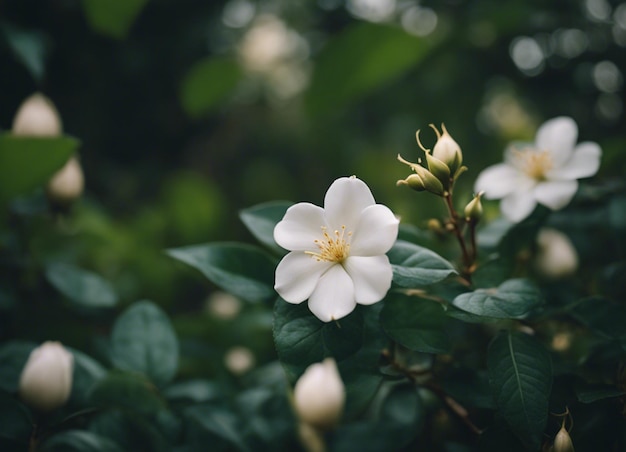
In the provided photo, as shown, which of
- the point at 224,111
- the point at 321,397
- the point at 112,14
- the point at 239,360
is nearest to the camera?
the point at 321,397

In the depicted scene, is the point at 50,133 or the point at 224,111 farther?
the point at 224,111

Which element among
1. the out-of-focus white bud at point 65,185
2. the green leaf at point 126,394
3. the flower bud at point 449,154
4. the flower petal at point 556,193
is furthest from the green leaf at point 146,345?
the flower petal at point 556,193

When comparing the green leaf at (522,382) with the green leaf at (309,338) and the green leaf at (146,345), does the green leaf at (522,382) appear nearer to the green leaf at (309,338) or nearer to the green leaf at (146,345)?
the green leaf at (309,338)

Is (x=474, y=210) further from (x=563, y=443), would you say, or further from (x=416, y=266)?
(x=563, y=443)

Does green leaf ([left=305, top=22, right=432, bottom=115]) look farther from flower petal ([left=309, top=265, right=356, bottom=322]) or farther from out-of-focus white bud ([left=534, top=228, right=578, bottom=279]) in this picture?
flower petal ([left=309, top=265, right=356, bottom=322])

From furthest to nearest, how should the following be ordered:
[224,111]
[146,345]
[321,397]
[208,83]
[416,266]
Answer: [224,111], [208,83], [146,345], [416,266], [321,397]

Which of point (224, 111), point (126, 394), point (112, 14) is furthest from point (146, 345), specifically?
point (224, 111)

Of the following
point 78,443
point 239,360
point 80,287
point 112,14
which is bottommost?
point 239,360
